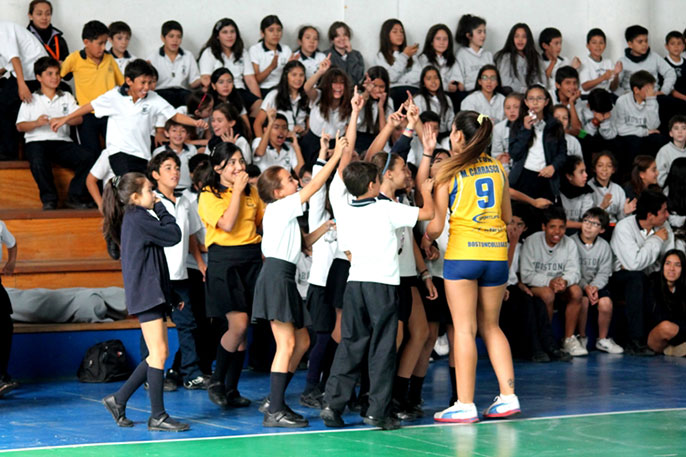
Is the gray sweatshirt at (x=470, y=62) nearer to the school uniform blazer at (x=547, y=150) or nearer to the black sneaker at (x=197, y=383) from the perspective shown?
the school uniform blazer at (x=547, y=150)

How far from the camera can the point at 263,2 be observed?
11766 millimetres

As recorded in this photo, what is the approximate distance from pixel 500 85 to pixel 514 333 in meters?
3.60

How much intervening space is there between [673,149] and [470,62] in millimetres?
2627

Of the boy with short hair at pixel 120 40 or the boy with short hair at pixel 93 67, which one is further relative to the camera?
the boy with short hair at pixel 120 40

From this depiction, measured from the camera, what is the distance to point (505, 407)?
568 centimetres

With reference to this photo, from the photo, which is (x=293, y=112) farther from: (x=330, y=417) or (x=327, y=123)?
(x=330, y=417)

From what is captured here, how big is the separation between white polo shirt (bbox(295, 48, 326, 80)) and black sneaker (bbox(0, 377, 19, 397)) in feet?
17.5

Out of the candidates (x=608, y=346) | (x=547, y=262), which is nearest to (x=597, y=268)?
(x=547, y=262)

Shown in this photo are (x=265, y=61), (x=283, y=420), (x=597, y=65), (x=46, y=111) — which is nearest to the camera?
(x=283, y=420)

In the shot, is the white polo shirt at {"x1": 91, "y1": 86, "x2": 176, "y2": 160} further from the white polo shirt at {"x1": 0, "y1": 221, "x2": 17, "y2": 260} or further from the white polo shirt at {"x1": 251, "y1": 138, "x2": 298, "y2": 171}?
the white polo shirt at {"x1": 0, "y1": 221, "x2": 17, "y2": 260}

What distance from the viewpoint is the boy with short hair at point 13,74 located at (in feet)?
31.1

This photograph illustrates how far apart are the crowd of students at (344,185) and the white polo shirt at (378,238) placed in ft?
0.04

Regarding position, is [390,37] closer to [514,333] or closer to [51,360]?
[514,333]

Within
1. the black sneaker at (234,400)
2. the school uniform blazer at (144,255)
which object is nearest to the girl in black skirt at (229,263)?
the black sneaker at (234,400)
